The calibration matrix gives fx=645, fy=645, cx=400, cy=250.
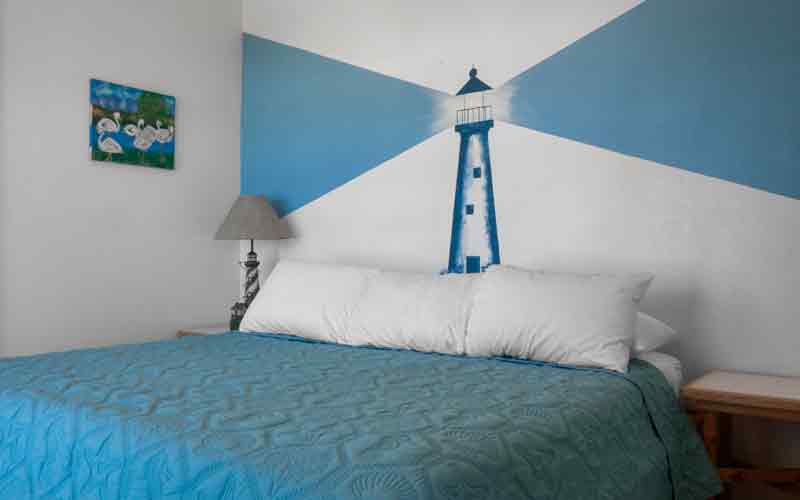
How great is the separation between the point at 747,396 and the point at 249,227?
96.6 inches

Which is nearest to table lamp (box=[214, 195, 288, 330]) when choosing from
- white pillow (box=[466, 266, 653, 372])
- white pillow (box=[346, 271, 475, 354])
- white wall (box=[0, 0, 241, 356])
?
white wall (box=[0, 0, 241, 356])

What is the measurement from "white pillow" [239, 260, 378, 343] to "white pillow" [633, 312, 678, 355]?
1.11 metres

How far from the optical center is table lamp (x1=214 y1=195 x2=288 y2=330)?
11.2 feet

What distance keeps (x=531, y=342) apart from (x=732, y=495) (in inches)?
36.9

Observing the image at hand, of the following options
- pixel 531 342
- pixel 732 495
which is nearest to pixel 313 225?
pixel 531 342

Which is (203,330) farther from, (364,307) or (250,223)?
(364,307)

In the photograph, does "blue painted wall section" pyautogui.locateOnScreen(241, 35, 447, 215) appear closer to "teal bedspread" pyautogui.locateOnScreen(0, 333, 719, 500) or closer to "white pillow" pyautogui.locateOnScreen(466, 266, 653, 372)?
"white pillow" pyautogui.locateOnScreen(466, 266, 653, 372)

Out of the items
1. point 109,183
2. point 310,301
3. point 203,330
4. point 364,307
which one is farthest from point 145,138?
point 364,307

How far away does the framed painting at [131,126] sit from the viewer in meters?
3.20

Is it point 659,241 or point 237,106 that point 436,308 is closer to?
point 659,241

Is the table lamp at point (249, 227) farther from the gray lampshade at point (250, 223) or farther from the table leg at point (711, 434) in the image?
the table leg at point (711, 434)

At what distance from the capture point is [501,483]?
1.21 m

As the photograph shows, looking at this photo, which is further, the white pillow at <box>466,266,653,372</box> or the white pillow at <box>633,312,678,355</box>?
the white pillow at <box>633,312,678,355</box>

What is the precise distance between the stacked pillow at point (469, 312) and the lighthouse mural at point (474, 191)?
382mm
